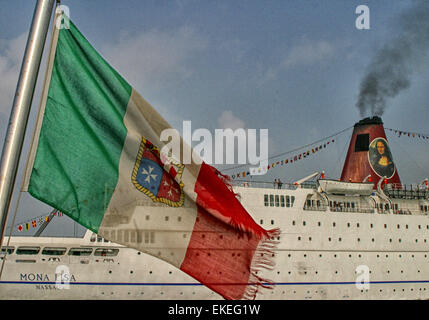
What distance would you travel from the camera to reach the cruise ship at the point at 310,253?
17.7 m

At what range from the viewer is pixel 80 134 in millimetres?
3471

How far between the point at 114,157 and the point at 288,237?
18263mm

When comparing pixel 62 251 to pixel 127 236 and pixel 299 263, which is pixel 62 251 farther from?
pixel 127 236

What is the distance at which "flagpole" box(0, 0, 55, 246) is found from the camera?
2.50 m

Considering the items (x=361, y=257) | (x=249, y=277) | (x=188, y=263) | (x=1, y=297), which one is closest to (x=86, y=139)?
(x=188, y=263)

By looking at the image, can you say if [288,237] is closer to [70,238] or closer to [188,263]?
[70,238]

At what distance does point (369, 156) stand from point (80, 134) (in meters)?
26.7

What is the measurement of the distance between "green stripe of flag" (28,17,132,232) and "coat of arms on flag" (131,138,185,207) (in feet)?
0.67

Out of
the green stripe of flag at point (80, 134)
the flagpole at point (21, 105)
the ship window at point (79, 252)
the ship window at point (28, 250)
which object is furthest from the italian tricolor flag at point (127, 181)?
the ship window at point (28, 250)

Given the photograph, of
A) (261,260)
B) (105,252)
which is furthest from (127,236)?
(105,252)

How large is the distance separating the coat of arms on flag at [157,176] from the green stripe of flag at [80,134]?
0.67ft

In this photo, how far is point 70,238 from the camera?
60.0 ft

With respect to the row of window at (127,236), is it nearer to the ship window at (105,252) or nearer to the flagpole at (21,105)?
the flagpole at (21,105)

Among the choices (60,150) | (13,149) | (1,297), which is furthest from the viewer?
(1,297)
